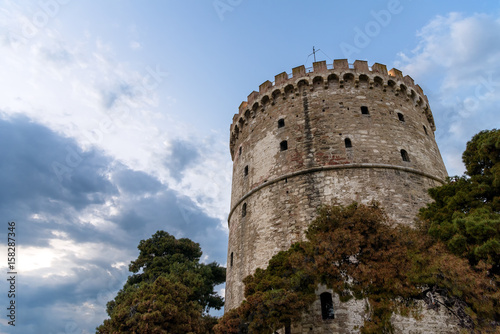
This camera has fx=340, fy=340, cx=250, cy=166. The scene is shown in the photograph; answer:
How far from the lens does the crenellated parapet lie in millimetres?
14992

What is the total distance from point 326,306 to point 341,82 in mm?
9303

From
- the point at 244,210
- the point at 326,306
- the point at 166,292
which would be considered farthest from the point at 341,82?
the point at 166,292

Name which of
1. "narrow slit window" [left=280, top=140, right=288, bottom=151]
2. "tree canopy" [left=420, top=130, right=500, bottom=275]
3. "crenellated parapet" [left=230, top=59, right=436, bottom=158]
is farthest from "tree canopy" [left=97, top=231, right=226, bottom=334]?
"crenellated parapet" [left=230, top=59, right=436, bottom=158]

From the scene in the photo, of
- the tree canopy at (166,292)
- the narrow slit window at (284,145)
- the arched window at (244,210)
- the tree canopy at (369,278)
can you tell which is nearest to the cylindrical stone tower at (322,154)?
the narrow slit window at (284,145)

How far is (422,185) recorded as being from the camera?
1298 cm

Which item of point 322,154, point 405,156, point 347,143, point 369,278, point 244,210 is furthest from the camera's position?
point 244,210

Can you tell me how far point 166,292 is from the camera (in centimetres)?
1065

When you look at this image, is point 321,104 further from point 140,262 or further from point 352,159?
point 140,262

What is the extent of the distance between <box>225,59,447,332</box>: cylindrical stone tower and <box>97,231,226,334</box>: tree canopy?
282cm

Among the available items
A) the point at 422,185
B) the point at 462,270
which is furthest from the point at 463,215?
the point at 422,185

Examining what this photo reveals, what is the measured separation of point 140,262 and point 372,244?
50.1 feet

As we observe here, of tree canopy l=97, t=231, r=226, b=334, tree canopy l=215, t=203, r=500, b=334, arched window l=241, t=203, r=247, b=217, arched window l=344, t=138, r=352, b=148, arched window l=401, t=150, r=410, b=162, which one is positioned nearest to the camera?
tree canopy l=215, t=203, r=500, b=334

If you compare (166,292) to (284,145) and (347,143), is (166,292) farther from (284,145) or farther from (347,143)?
(347,143)

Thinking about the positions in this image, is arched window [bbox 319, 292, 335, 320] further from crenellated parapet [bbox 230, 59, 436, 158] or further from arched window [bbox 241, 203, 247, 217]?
crenellated parapet [bbox 230, 59, 436, 158]
